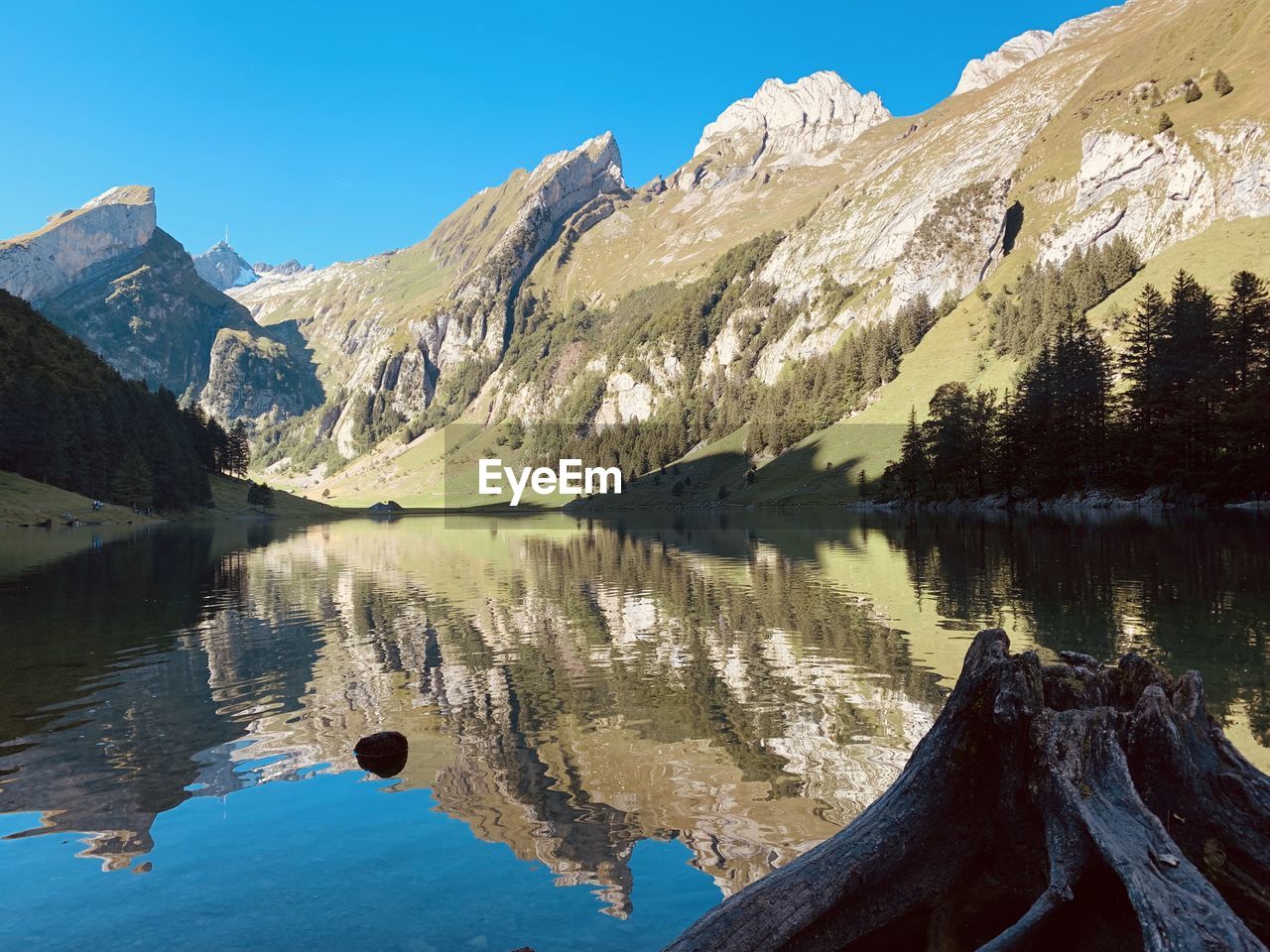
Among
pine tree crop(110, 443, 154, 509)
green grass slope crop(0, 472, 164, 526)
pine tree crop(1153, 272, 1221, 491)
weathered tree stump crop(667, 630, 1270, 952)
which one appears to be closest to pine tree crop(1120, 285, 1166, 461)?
pine tree crop(1153, 272, 1221, 491)

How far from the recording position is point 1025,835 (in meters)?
6.90

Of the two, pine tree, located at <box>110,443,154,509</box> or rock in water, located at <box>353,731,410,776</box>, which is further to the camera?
pine tree, located at <box>110,443,154,509</box>

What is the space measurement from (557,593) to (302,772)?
2935cm

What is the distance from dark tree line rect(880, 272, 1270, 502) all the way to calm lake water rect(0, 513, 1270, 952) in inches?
1953

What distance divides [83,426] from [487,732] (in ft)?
518

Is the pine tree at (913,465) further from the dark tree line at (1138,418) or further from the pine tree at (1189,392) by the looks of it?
the pine tree at (1189,392)

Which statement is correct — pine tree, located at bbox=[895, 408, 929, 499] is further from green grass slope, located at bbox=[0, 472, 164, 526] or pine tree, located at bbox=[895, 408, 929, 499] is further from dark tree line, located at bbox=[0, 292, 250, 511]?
dark tree line, located at bbox=[0, 292, 250, 511]

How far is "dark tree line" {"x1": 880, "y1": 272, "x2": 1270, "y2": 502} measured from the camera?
3346 inches

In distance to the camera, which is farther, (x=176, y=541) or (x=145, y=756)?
(x=176, y=541)

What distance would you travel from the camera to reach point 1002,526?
277 ft

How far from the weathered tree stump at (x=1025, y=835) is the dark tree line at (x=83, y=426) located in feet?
512

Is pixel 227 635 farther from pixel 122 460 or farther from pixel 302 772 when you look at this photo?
pixel 122 460

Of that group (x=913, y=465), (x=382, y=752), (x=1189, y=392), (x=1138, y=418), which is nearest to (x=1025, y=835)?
(x=382, y=752)

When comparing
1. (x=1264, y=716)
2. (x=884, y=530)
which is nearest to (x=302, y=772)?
(x=1264, y=716)
